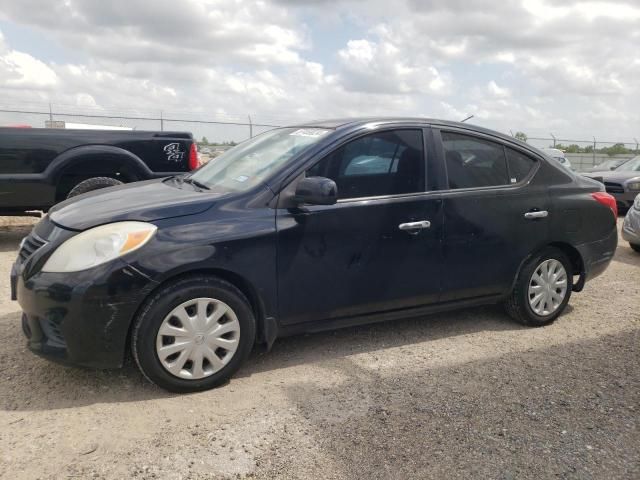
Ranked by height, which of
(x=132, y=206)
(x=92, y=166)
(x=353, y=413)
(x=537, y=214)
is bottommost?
(x=353, y=413)

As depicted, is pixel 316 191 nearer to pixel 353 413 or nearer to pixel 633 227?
pixel 353 413

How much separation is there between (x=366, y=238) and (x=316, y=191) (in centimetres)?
57

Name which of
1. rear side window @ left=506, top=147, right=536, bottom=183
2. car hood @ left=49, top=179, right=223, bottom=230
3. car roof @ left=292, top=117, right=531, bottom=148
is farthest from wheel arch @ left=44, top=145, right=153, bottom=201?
rear side window @ left=506, top=147, right=536, bottom=183

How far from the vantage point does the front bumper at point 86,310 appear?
120 inches

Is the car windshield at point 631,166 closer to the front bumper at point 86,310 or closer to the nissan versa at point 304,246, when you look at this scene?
the nissan versa at point 304,246

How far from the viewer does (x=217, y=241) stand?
10.8 ft

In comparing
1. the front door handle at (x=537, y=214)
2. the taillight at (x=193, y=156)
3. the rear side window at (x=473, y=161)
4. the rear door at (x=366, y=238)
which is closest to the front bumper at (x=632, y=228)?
the front door handle at (x=537, y=214)

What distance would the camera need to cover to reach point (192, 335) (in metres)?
3.25

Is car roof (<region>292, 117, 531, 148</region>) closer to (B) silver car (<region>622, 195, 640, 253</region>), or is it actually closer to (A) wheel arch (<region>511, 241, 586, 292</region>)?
(A) wheel arch (<region>511, 241, 586, 292</region>)

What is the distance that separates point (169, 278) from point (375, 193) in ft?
4.95

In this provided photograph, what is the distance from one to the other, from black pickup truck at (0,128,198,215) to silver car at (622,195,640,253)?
6.24m

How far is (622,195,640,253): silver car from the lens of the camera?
756 cm

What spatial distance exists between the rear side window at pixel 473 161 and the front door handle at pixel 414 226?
1.27 ft

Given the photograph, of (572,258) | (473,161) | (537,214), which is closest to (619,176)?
(572,258)
